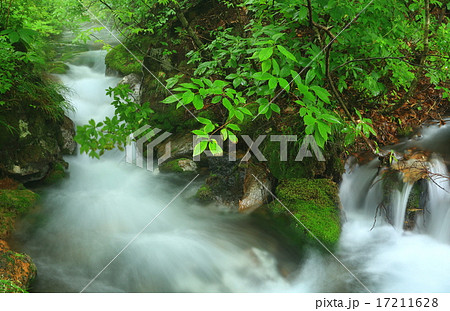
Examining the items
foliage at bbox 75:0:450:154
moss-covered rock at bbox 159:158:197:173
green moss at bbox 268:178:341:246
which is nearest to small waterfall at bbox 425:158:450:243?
green moss at bbox 268:178:341:246

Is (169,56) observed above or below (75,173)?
above

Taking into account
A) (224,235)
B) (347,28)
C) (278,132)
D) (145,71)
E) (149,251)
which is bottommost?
(149,251)

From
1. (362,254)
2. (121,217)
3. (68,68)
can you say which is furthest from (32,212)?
(68,68)

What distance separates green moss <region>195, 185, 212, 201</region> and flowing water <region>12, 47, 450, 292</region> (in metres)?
0.15

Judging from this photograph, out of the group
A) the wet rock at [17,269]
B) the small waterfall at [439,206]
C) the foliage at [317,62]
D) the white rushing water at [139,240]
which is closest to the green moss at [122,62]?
the white rushing water at [139,240]

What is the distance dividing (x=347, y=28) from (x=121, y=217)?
3353mm

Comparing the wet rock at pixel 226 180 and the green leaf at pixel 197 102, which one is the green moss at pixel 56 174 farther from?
the green leaf at pixel 197 102

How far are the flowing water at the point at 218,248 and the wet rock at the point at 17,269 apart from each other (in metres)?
0.14

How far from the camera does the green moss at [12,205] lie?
339 centimetres

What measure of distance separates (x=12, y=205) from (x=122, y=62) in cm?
440

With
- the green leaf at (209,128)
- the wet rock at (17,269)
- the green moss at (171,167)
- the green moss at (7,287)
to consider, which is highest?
the green moss at (171,167)

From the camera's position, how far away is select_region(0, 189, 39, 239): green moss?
3395mm

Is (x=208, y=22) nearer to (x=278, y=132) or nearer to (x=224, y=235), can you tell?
(x=278, y=132)

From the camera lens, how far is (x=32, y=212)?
12.4 ft
